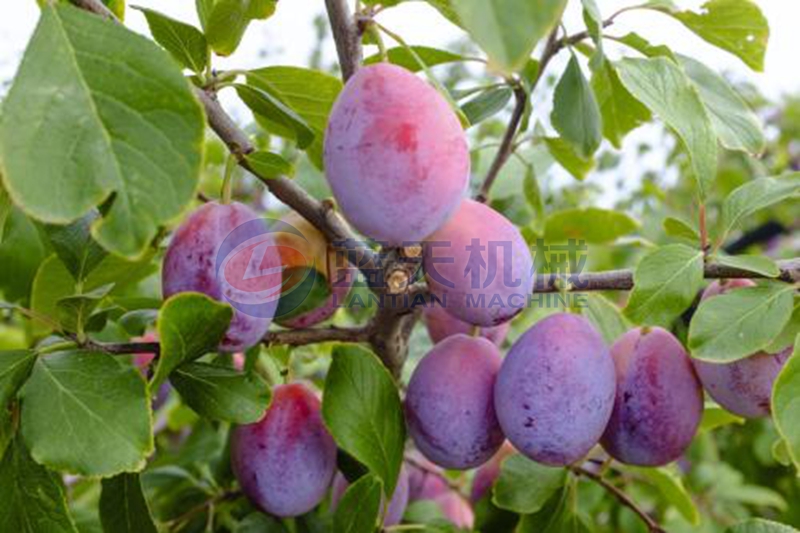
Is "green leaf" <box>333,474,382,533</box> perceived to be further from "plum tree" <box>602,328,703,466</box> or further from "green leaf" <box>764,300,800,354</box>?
"green leaf" <box>764,300,800,354</box>

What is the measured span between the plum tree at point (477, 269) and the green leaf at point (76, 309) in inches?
11.1

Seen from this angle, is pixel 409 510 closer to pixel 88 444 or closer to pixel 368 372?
pixel 368 372

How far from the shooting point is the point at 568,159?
1131 mm

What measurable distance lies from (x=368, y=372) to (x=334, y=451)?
0.15m

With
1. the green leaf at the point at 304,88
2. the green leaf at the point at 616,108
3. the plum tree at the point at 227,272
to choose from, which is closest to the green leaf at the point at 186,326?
the plum tree at the point at 227,272

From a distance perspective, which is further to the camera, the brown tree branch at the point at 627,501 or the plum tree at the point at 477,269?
the brown tree branch at the point at 627,501

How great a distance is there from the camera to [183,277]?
0.72m

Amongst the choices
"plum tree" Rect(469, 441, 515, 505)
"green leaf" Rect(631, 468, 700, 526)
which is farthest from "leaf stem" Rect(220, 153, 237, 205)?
"green leaf" Rect(631, 468, 700, 526)

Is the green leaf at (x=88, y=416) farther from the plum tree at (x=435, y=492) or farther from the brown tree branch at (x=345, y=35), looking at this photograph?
the plum tree at (x=435, y=492)

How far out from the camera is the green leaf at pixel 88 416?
624 millimetres

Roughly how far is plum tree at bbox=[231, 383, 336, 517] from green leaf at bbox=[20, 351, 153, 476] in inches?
9.1

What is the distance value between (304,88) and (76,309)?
0.30 meters

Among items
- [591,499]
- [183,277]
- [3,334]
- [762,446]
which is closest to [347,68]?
[183,277]

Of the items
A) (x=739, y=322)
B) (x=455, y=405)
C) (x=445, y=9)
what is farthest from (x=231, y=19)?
(x=739, y=322)
